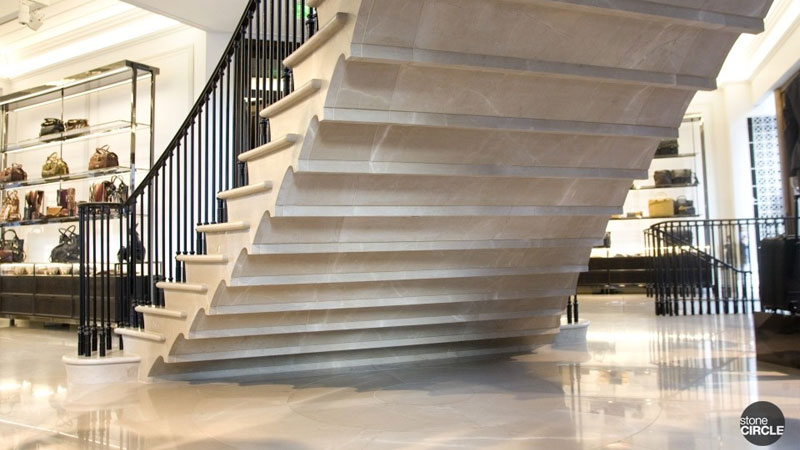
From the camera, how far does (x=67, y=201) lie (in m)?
9.05

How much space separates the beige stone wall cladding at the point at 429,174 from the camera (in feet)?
9.51

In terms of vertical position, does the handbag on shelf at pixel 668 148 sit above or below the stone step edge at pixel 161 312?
above

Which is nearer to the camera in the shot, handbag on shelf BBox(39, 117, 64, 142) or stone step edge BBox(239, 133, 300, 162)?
stone step edge BBox(239, 133, 300, 162)

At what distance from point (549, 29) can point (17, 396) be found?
4.01 meters

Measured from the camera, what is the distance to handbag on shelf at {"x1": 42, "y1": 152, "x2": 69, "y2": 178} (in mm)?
9141

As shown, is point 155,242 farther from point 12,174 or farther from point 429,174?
point 12,174

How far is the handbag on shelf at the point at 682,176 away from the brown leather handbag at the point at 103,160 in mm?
9064

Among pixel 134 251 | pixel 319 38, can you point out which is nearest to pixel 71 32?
pixel 134 251

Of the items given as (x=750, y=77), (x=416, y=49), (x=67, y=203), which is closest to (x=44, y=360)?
(x=67, y=203)

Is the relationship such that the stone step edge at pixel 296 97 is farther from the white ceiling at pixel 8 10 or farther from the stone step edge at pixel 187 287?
the white ceiling at pixel 8 10

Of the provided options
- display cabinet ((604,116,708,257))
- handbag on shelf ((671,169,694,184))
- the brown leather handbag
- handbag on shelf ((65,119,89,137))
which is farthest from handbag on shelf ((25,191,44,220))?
handbag on shelf ((671,169,694,184))

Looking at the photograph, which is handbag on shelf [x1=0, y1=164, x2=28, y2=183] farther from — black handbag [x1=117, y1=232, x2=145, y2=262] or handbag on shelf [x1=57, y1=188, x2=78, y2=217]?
black handbag [x1=117, y1=232, x2=145, y2=262]

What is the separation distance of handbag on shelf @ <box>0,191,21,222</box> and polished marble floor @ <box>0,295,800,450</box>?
186 inches

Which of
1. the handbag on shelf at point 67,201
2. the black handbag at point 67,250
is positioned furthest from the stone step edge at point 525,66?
the handbag on shelf at point 67,201
